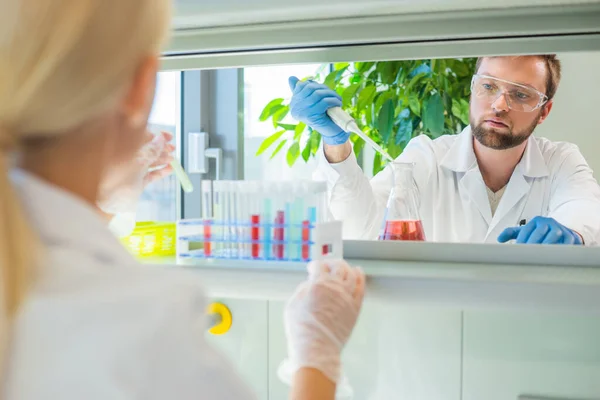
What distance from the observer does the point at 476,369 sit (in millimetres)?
1324

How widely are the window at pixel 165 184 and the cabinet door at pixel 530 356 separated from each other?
833 mm

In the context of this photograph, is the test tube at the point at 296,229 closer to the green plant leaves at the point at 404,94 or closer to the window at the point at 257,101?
the green plant leaves at the point at 404,94

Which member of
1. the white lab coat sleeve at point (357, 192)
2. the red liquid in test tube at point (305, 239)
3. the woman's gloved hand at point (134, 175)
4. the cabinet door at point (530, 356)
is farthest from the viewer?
the white lab coat sleeve at point (357, 192)

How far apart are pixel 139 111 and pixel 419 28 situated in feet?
2.35

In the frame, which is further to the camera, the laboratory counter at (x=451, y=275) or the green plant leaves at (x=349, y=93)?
the green plant leaves at (x=349, y=93)

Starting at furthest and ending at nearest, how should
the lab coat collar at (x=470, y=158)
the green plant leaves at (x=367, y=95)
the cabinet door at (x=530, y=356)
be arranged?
the green plant leaves at (x=367, y=95) → the lab coat collar at (x=470, y=158) → the cabinet door at (x=530, y=356)

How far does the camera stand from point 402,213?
1.46 meters

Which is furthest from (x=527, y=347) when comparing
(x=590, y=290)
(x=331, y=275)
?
(x=331, y=275)

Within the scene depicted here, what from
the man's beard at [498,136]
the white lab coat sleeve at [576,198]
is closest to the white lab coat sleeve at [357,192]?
the man's beard at [498,136]

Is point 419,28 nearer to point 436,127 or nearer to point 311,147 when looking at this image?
point 436,127

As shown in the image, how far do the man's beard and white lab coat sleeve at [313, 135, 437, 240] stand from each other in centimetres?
17

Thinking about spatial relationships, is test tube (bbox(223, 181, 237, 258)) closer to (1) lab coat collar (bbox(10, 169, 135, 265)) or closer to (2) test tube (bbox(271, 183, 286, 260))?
(2) test tube (bbox(271, 183, 286, 260))

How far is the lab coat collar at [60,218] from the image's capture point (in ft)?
1.75

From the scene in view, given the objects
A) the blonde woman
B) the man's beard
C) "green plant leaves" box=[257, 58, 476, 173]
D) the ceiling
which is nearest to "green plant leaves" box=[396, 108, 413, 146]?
"green plant leaves" box=[257, 58, 476, 173]
